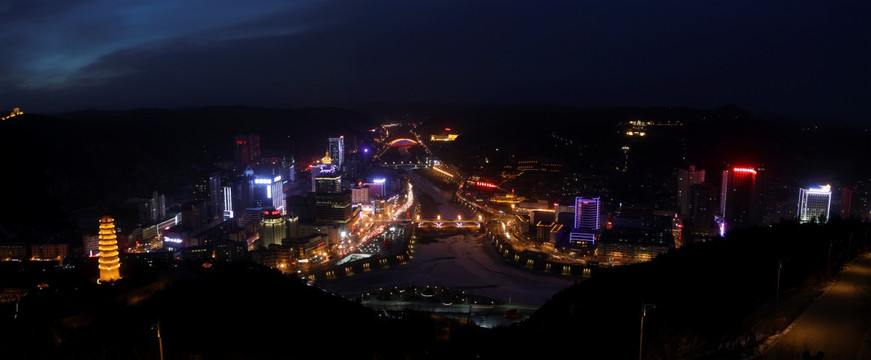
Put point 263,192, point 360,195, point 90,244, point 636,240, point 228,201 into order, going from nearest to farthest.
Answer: point 636,240, point 90,244, point 228,201, point 263,192, point 360,195

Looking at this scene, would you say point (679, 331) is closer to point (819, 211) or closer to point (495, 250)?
point (495, 250)

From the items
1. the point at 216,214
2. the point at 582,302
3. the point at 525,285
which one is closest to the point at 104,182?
the point at 216,214

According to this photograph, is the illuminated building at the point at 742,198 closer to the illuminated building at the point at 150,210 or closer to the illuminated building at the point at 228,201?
the illuminated building at the point at 228,201

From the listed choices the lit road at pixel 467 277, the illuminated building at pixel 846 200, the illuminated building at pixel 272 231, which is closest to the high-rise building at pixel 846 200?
the illuminated building at pixel 846 200

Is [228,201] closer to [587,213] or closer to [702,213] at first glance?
[587,213]

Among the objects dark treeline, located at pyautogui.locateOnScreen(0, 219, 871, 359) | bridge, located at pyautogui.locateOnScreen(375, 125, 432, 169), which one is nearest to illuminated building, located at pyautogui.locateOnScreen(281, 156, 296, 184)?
bridge, located at pyautogui.locateOnScreen(375, 125, 432, 169)

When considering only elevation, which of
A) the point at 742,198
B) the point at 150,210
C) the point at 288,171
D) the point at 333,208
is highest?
the point at 742,198

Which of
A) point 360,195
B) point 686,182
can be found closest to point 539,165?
point 360,195
